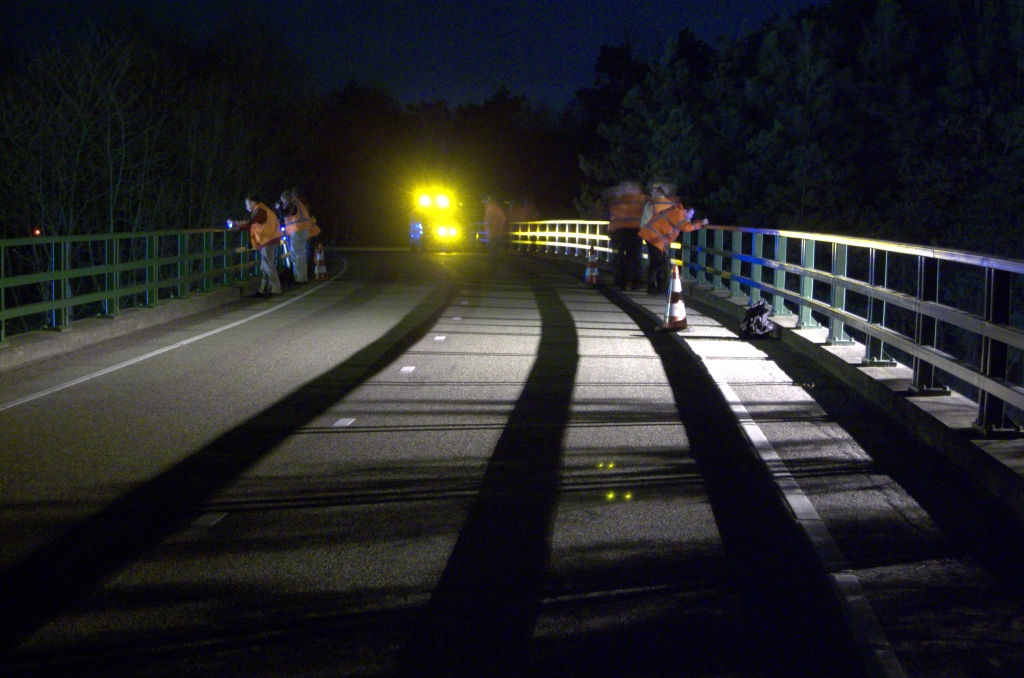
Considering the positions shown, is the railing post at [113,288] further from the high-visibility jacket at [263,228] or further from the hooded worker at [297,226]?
the hooded worker at [297,226]

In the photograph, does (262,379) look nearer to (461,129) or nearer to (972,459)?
(972,459)

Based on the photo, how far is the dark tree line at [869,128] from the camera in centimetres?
4412

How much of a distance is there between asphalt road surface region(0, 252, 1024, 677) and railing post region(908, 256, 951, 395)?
406 mm

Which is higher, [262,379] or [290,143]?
[290,143]

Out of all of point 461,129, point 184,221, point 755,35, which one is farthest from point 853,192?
point 461,129

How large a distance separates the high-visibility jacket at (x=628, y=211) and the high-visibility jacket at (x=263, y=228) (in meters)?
6.46

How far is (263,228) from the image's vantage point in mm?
22438

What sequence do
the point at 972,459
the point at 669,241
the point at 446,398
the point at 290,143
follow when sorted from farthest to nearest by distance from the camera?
the point at 290,143, the point at 669,241, the point at 446,398, the point at 972,459

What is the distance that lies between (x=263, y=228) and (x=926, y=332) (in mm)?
14833

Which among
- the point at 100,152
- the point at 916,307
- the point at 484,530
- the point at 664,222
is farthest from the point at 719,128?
the point at 484,530

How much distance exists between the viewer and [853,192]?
4712cm

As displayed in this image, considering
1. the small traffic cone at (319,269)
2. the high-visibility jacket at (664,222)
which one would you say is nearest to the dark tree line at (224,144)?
the small traffic cone at (319,269)

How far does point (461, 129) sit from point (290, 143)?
34.8m

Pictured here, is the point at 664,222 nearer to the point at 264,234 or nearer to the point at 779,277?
the point at 779,277
